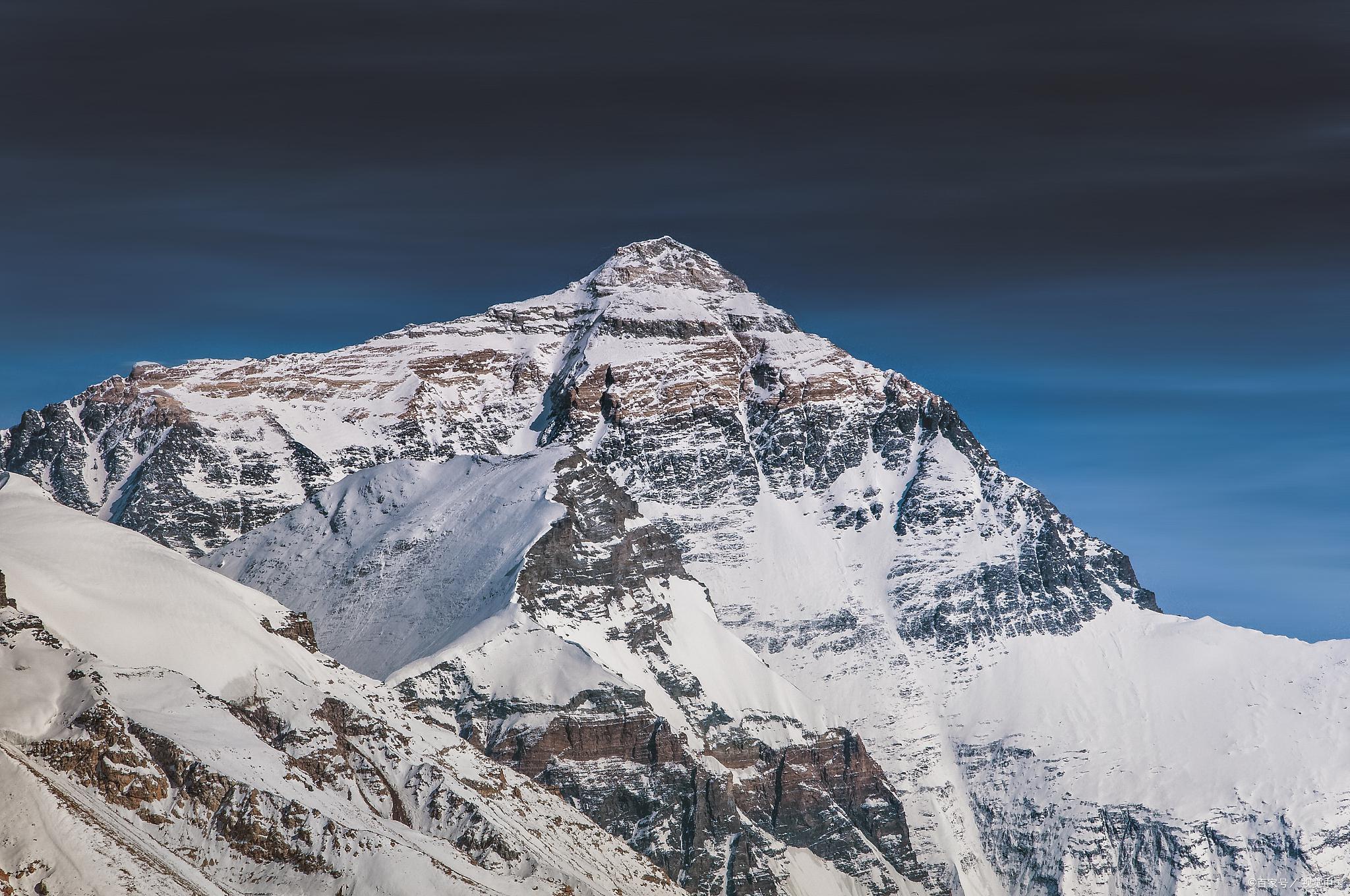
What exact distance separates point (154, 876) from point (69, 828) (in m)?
9.39

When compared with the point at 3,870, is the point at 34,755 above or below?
above

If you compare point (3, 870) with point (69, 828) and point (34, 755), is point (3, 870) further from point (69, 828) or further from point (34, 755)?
point (34, 755)

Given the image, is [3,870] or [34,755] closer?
[3,870]

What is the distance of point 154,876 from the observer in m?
188

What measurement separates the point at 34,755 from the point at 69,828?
47.2 feet

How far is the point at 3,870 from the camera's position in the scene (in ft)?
574

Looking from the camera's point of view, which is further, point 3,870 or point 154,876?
point 154,876

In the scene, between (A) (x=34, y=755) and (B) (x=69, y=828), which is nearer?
(B) (x=69, y=828)

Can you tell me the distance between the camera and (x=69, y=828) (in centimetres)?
18312

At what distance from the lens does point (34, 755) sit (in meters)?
195

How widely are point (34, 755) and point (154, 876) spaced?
16834mm

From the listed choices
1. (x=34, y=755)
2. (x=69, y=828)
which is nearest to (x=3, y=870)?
(x=69, y=828)
